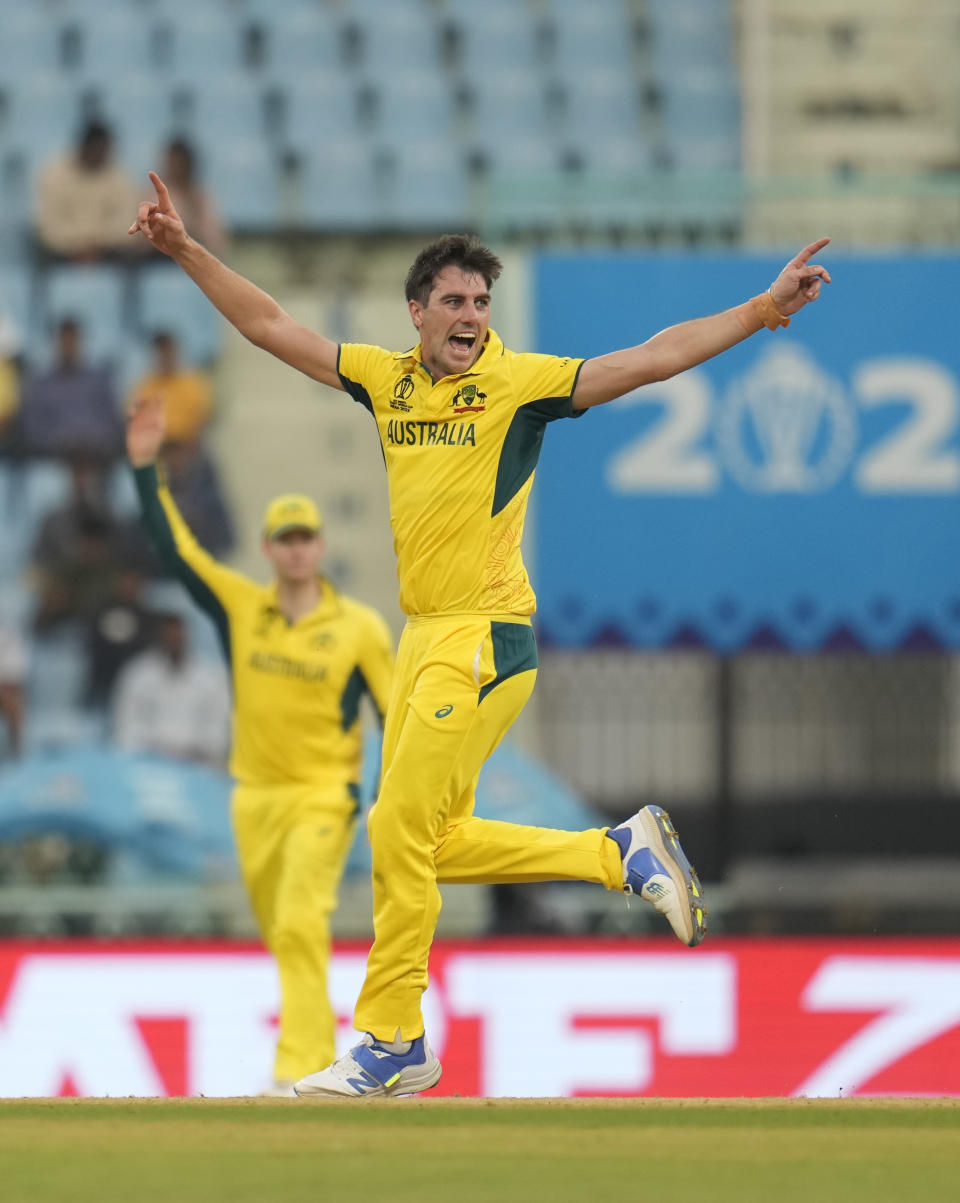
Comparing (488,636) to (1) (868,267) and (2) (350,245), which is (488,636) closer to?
(1) (868,267)

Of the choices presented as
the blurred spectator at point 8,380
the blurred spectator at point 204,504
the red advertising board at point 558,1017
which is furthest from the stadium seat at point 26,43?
the red advertising board at point 558,1017

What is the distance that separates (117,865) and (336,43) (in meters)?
8.00

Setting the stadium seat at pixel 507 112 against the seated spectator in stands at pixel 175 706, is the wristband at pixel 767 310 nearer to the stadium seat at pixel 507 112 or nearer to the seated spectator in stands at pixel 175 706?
the seated spectator in stands at pixel 175 706

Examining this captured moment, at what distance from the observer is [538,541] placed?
11945 mm

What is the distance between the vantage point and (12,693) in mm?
12531

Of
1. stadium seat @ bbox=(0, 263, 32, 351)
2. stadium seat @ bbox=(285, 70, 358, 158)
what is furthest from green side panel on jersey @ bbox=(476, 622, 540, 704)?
stadium seat @ bbox=(285, 70, 358, 158)

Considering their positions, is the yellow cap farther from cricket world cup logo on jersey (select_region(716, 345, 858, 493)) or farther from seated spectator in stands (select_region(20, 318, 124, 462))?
seated spectator in stands (select_region(20, 318, 124, 462))

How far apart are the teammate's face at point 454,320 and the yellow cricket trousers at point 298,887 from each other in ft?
9.41

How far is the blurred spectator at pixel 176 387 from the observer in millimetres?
13227

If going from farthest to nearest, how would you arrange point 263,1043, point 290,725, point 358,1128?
point 263,1043 → point 290,725 → point 358,1128

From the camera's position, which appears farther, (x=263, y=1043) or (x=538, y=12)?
(x=538, y=12)

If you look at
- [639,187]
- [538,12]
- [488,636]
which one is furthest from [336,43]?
[488,636]

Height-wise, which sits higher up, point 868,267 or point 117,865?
point 868,267

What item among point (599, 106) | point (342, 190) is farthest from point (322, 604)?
point (599, 106)
